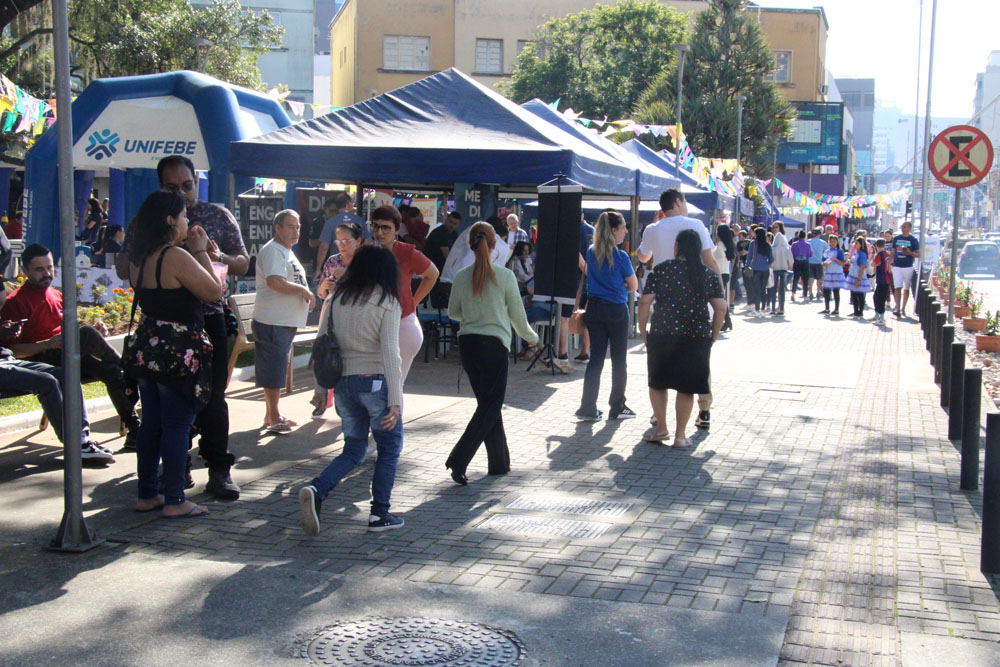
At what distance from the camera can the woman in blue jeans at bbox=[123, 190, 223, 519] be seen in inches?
228

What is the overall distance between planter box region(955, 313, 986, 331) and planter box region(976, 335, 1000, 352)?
163 centimetres

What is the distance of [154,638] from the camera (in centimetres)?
434

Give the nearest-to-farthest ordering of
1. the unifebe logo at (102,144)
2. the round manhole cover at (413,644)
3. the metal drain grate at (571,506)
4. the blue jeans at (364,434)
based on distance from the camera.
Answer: the round manhole cover at (413,644)
the blue jeans at (364,434)
the metal drain grate at (571,506)
the unifebe logo at (102,144)

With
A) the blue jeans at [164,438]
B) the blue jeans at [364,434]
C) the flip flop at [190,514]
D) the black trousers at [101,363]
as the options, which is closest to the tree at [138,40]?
the black trousers at [101,363]

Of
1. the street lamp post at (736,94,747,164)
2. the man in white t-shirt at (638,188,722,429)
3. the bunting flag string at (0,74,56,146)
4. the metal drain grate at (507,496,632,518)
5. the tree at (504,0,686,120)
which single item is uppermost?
the tree at (504,0,686,120)

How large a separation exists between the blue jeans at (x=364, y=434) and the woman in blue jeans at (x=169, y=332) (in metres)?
0.82

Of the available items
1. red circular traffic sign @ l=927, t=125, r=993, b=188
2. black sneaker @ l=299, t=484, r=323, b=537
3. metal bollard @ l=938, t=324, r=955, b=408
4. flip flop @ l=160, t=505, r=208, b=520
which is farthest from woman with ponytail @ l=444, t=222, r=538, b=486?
red circular traffic sign @ l=927, t=125, r=993, b=188

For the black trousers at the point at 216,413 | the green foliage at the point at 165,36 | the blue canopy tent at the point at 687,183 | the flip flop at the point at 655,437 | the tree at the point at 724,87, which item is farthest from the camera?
the tree at the point at 724,87

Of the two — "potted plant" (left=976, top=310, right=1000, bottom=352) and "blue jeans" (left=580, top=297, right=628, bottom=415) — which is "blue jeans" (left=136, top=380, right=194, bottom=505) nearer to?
"blue jeans" (left=580, top=297, right=628, bottom=415)

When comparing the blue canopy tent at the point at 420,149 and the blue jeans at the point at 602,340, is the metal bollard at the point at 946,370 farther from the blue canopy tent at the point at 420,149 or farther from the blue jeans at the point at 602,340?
the blue canopy tent at the point at 420,149

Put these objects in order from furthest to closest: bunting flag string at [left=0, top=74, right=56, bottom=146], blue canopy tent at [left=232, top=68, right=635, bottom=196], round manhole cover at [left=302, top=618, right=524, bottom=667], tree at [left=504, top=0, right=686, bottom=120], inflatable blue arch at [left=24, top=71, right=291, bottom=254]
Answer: tree at [left=504, top=0, right=686, bottom=120] < bunting flag string at [left=0, top=74, right=56, bottom=146] < inflatable blue arch at [left=24, top=71, right=291, bottom=254] < blue canopy tent at [left=232, top=68, right=635, bottom=196] < round manhole cover at [left=302, top=618, right=524, bottom=667]

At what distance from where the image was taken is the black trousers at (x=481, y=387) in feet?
22.9

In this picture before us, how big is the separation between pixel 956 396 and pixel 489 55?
53.5 metres

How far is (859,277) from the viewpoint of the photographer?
2123 cm
